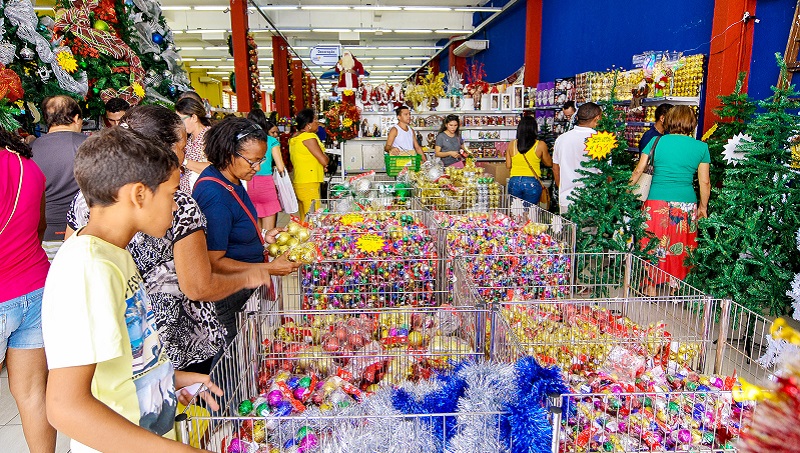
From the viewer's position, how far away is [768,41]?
4703mm

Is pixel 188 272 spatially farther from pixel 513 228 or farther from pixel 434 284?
pixel 513 228

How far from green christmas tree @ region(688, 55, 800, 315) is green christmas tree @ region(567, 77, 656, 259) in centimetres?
63

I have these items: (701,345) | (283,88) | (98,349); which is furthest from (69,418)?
(283,88)

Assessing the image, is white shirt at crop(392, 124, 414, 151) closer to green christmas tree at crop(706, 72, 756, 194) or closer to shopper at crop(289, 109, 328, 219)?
shopper at crop(289, 109, 328, 219)

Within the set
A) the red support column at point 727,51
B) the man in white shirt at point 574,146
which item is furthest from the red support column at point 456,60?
the man in white shirt at point 574,146

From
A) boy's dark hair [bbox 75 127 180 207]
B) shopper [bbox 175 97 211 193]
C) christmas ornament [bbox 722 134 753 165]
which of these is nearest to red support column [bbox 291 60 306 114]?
shopper [bbox 175 97 211 193]

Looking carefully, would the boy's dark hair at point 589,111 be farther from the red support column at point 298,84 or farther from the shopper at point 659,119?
the red support column at point 298,84

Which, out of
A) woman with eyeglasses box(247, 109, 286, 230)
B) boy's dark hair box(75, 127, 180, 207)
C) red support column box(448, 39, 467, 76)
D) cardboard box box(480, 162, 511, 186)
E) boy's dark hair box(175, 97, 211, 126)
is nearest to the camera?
boy's dark hair box(75, 127, 180, 207)

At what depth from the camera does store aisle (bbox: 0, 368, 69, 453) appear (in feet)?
8.74

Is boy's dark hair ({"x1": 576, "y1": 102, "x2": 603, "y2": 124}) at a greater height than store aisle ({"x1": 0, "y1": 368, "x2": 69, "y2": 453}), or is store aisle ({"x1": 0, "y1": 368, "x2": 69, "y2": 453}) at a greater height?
boy's dark hair ({"x1": 576, "y1": 102, "x2": 603, "y2": 124})

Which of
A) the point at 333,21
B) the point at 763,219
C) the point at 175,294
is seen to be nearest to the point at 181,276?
the point at 175,294

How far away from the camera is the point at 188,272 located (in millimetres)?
1688

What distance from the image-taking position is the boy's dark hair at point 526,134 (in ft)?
17.1

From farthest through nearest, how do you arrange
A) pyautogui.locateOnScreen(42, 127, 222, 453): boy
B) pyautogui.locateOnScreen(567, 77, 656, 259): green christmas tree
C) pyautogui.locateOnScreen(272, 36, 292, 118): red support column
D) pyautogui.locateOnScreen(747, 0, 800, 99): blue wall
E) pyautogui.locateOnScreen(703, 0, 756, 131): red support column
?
pyautogui.locateOnScreen(272, 36, 292, 118): red support column, pyautogui.locateOnScreen(703, 0, 756, 131): red support column, pyautogui.locateOnScreen(747, 0, 800, 99): blue wall, pyautogui.locateOnScreen(567, 77, 656, 259): green christmas tree, pyautogui.locateOnScreen(42, 127, 222, 453): boy
